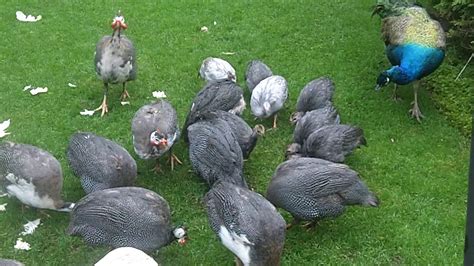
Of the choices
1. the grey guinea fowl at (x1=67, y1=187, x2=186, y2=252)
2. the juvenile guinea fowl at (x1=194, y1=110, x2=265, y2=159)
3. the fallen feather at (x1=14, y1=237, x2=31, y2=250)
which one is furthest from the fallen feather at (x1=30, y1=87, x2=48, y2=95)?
the grey guinea fowl at (x1=67, y1=187, x2=186, y2=252)

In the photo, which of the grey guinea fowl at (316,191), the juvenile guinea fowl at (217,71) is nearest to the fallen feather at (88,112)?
the juvenile guinea fowl at (217,71)

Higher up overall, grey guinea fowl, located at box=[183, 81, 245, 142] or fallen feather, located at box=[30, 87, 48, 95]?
grey guinea fowl, located at box=[183, 81, 245, 142]

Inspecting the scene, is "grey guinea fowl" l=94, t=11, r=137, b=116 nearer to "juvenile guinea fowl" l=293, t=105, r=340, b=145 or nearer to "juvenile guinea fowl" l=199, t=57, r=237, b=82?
"juvenile guinea fowl" l=199, t=57, r=237, b=82

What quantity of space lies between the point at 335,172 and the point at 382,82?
4.85ft

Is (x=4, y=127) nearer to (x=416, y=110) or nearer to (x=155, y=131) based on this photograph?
(x=155, y=131)

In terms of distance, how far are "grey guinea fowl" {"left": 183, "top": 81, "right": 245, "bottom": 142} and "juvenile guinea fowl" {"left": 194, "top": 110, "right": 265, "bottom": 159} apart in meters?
0.15

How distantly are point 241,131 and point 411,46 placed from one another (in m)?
1.61

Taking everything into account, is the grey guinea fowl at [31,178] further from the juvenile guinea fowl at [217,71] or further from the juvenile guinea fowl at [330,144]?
the juvenile guinea fowl at [217,71]

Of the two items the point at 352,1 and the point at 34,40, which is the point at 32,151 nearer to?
the point at 34,40

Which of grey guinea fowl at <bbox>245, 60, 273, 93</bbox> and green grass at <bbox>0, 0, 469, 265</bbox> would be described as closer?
green grass at <bbox>0, 0, 469, 265</bbox>

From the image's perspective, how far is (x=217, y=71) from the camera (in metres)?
5.50

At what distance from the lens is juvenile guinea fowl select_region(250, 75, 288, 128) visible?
5.12 metres

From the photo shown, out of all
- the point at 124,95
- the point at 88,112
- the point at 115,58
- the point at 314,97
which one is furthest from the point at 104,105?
the point at 314,97

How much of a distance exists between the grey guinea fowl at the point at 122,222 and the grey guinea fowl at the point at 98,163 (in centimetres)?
30
